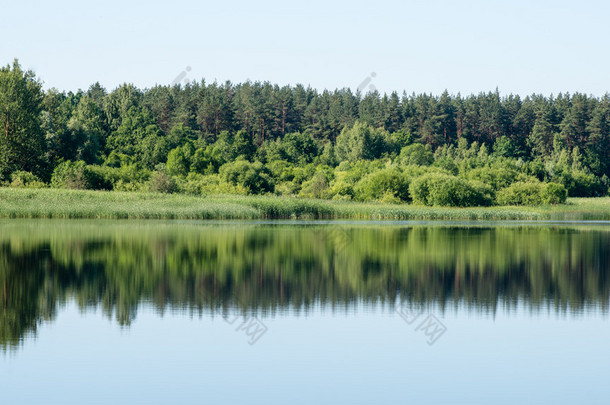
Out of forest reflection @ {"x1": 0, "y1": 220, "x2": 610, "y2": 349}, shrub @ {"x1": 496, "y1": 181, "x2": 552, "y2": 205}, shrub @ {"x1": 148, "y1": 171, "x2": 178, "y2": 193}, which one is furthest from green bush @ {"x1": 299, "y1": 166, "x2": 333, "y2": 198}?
forest reflection @ {"x1": 0, "y1": 220, "x2": 610, "y2": 349}

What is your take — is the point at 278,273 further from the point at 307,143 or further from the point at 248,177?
the point at 307,143

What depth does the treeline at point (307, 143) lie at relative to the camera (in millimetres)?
79750

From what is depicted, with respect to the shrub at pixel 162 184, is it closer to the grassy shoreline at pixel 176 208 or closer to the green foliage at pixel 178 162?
the grassy shoreline at pixel 176 208

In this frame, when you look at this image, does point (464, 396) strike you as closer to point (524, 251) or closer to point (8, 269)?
point (8, 269)

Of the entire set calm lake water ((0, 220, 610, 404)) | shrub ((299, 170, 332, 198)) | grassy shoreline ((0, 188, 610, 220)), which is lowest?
calm lake water ((0, 220, 610, 404))

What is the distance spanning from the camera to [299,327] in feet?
54.4

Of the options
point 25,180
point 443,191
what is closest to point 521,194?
point 443,191

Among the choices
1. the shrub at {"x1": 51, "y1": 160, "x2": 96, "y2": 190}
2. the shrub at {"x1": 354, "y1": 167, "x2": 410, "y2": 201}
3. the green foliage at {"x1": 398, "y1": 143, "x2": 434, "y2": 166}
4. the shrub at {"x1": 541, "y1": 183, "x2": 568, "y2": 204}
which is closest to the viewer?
the shrub at {"x1": 51, "y1": 160, "x2": 96, "y2": 190}

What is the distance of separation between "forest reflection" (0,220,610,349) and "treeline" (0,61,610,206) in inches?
1475

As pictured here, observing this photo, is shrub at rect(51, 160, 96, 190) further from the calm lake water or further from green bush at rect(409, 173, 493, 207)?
the calm lake water

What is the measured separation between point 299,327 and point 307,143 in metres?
106

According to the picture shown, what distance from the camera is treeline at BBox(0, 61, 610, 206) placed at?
262 feet

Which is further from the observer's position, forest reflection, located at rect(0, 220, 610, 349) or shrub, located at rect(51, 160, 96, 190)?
shrub, located at rect(51, 160, 96, 190)

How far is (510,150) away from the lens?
130750mm
